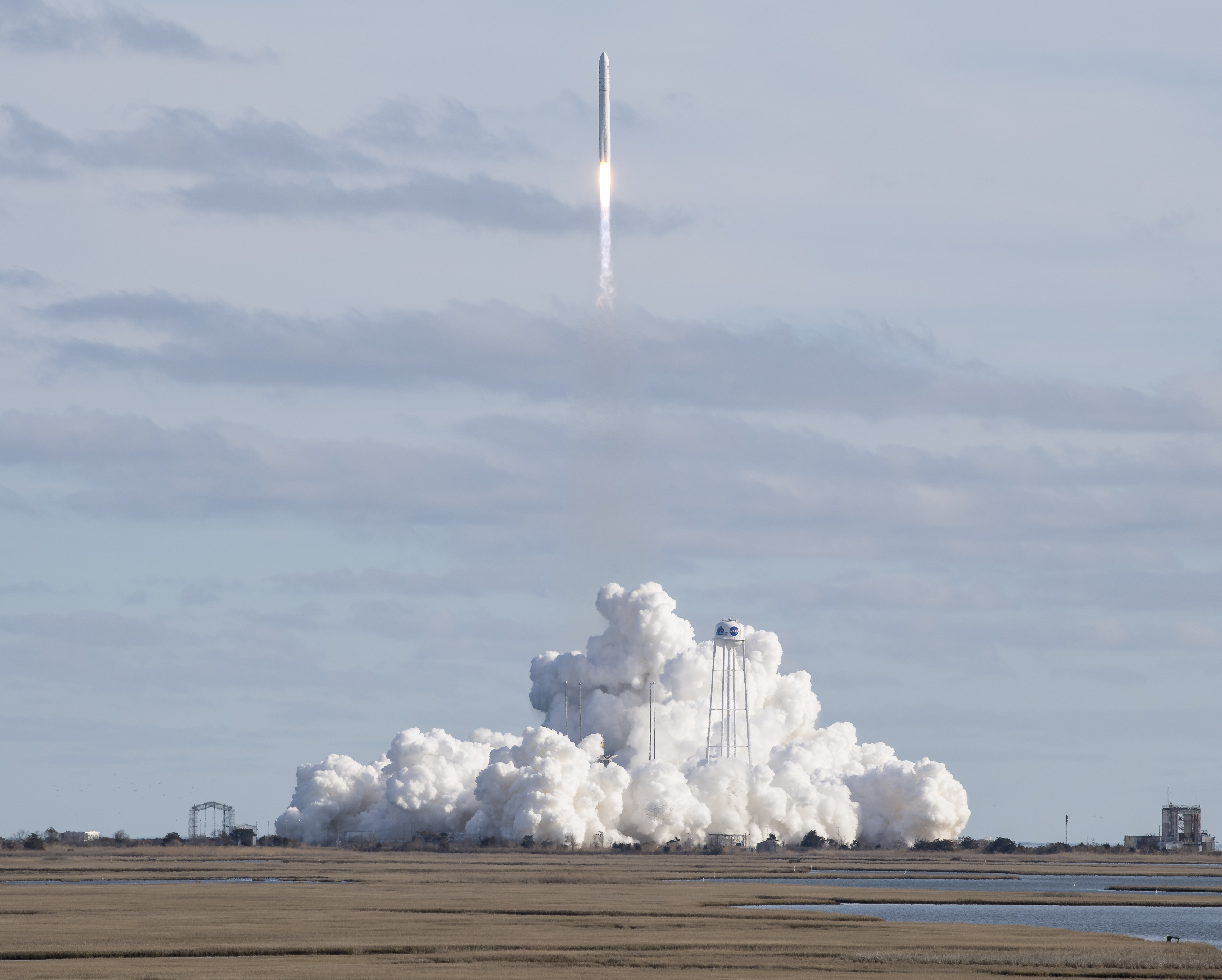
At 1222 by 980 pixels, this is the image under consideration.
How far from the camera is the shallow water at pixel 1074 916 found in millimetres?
107688

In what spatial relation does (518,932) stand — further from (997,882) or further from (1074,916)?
(997,882)

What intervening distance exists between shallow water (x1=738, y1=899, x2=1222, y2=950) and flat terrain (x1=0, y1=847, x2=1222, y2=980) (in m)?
2.80

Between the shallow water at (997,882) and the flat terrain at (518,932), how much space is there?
246 cm

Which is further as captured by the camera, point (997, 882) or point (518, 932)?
point (997, 882)

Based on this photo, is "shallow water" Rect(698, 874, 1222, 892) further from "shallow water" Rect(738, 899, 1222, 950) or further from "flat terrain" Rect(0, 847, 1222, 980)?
"shallow water" Rect(738, 899, 1222, 950)

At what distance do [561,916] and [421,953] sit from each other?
21.5 m

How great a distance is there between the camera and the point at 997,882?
A: 156 metres

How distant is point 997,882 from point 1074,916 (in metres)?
39.0

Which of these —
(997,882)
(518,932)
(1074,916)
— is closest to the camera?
(518,932)

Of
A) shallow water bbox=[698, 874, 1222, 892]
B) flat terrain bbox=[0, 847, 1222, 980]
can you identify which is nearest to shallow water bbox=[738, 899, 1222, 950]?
flat terrain bbox=[0, 847, 1222, 980]

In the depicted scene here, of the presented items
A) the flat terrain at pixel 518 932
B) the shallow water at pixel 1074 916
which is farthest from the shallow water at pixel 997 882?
the shallow water at pixel 1074 916

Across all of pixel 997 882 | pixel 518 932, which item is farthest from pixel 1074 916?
pixel 518 932

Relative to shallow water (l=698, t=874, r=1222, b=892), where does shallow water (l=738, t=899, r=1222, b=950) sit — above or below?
below

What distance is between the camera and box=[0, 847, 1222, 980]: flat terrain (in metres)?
81.2
